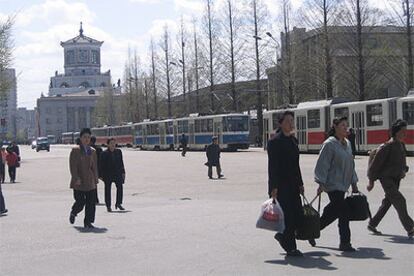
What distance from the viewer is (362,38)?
46719 mm

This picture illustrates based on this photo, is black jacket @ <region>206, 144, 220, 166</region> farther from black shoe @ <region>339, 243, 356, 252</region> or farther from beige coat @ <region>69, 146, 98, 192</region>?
black shoe @ <region>339, 243, 356, 252</region>

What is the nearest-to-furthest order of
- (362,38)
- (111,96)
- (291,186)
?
(291,186) < (362,38) < (111,96)

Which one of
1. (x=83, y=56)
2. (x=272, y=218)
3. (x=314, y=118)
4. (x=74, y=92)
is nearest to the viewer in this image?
(x=272, y=218)

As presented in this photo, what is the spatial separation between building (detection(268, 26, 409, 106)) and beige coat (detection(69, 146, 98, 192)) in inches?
1404

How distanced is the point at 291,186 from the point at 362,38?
39578 millimetres

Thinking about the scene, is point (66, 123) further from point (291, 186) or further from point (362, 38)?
point (291, 186)

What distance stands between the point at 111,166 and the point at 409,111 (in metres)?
22.2

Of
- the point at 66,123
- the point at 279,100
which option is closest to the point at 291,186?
the point at 279,100

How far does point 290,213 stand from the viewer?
891 cm

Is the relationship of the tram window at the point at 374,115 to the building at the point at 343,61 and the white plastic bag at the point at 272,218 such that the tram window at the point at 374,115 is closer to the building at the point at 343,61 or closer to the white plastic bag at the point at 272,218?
the building at the point at 343,61

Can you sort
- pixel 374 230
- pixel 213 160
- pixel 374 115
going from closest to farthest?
pixel 374 230 < pixel 213 160 < pixel 374 115

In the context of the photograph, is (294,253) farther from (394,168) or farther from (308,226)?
(394,168)

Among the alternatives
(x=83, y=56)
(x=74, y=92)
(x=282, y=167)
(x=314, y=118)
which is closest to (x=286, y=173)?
(x=282, y=167)

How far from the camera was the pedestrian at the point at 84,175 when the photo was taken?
41.0ft
